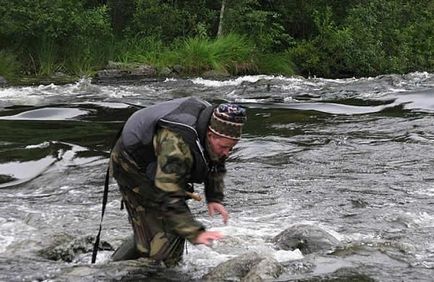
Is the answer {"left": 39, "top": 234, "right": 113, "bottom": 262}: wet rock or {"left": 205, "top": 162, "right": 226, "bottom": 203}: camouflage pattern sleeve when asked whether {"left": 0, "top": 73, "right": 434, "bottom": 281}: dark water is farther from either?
{"left": 205, "top": 162, "right": 226, "bottom": 203}: camouflage pattern sleeve

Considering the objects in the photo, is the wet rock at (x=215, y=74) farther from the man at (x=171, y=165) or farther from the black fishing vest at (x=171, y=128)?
the black fishing vest at (x=171, y=128)

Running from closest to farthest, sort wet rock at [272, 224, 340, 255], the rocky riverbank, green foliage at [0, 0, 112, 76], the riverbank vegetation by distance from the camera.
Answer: wet rock at [272, 224, 340, 255], the rocky riverbank, green foliage at [0, 0, 112, 76], the riverbank vegetation

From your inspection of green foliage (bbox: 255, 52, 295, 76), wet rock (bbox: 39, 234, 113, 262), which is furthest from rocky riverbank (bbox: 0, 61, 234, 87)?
wet rock (bbox: 39, 234, 113, 262)

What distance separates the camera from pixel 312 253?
5.48 meters

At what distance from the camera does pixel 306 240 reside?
5652 mm

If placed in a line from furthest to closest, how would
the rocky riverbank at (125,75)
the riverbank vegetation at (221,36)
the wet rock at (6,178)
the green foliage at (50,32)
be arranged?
the riverbank vegetation at (221,36), the green foliage at (50,32), the rocky riverbank at (125,75), the wet rock at (6,178)

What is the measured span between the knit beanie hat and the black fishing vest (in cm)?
9

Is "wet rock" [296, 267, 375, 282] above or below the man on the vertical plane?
below

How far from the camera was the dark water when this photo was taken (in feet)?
17.5

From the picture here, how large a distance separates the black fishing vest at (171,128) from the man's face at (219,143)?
0.20 ft

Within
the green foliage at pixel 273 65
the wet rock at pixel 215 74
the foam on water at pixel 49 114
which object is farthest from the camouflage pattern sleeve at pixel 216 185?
the green foliage at pixel 273 65

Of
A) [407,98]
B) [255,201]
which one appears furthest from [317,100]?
[255,201]

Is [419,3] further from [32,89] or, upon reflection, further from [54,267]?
[54,267]

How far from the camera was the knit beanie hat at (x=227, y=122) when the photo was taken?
4055 millimetres
